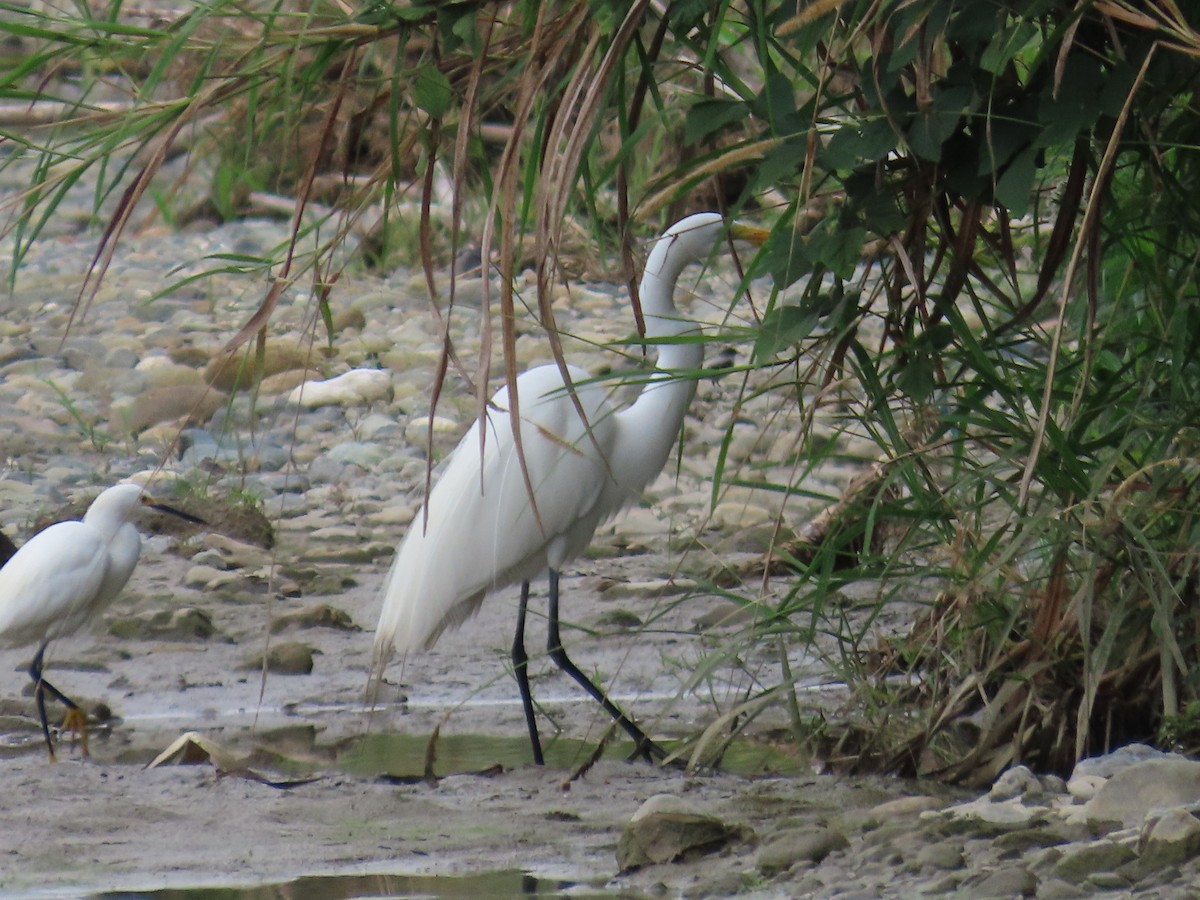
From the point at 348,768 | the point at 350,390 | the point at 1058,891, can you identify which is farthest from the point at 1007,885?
the point at 350,390

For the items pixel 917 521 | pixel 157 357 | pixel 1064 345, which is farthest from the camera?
pixel 157 357

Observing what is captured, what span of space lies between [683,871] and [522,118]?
1.04 meters

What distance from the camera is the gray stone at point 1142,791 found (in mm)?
2141

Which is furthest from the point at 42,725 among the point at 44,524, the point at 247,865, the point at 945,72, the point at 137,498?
the point at 945,72

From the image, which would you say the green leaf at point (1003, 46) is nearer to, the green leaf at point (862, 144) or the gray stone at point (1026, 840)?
the green leaf at point (862, 144)

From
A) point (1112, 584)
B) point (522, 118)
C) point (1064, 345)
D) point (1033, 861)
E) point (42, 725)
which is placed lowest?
point (42, 725)

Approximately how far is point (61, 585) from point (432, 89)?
2105 mm

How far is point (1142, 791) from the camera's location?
2.16 meters

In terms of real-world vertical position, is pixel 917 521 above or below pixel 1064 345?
below

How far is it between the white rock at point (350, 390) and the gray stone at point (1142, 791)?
182 inches

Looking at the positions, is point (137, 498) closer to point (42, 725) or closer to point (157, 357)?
point (42, 725)

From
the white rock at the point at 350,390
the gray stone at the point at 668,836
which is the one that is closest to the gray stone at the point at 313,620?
the white rock at the point at 350,390

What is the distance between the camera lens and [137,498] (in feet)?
13.5

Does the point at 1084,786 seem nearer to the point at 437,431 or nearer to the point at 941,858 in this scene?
the point at 941,858
